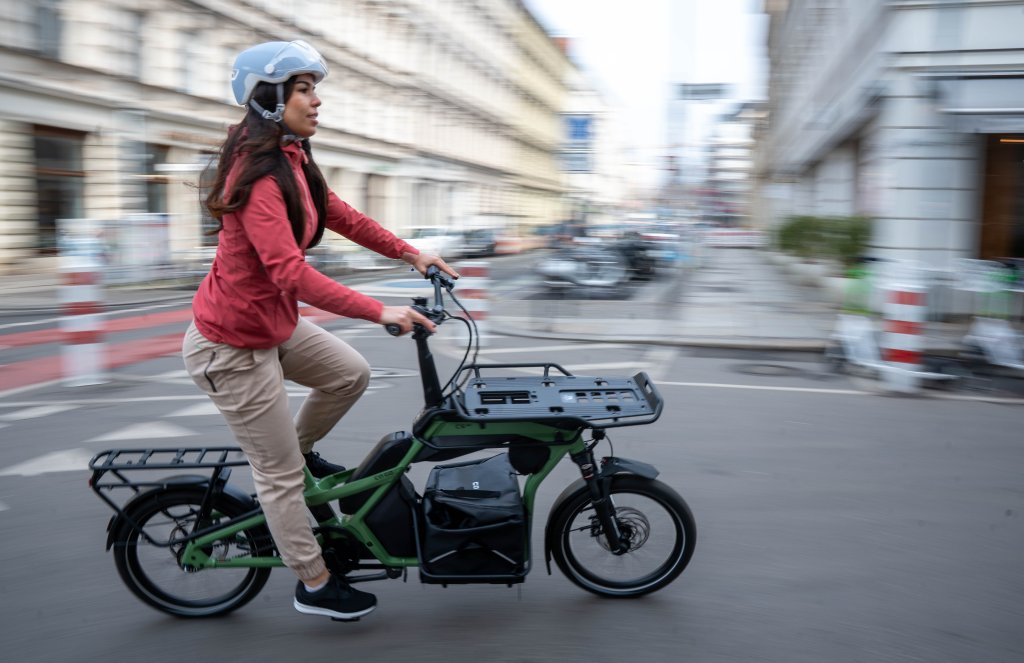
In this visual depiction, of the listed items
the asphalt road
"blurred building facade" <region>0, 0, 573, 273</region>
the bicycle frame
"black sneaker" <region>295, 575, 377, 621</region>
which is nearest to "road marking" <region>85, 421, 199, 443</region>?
the asphalt road

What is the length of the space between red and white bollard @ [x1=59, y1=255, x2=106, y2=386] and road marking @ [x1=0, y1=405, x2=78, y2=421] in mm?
973

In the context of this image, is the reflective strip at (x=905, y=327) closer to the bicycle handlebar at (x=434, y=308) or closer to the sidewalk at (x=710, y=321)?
the sidewalk at (x=710, y=321)

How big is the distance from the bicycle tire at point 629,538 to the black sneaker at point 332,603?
2.54 feet

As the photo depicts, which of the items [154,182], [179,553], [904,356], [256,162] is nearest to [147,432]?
[179,553]

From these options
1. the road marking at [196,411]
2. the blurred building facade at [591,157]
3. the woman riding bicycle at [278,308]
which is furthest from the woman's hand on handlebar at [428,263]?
the blurred building facade at [591,157]

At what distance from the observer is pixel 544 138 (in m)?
86.0

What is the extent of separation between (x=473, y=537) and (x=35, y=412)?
504 centimetres

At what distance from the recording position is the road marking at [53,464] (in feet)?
17.8

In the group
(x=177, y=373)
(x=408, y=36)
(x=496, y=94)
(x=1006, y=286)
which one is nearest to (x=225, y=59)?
(x=408, y=36)

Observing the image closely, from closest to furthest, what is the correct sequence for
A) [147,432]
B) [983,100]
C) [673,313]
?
[147,432] → [983,100] → [673,313]

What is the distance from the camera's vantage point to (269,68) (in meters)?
2.92

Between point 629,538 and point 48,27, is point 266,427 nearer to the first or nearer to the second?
point 629,538

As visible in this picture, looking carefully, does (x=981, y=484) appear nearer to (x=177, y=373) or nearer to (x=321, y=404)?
(x=321, y=404)

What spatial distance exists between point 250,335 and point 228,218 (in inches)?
15.6
